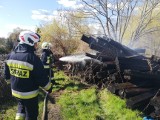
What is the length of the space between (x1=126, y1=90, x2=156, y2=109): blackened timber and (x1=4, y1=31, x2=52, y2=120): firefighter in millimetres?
2923

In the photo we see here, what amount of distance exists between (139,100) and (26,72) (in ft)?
12.1

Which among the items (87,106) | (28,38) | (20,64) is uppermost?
(28,38)

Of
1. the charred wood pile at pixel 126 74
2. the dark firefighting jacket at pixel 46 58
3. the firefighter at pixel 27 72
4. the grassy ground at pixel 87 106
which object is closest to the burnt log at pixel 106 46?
the charred wood pile at pixel 126 74

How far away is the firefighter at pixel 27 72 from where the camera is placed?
17.2 feet

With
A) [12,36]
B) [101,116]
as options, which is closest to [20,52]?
[101,116]

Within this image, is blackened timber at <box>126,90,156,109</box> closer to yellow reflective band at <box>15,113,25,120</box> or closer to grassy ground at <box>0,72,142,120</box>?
grassy ground at <box>0,72,142,120</box>

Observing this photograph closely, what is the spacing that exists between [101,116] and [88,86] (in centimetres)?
362

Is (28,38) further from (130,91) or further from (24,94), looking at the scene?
(130,91)

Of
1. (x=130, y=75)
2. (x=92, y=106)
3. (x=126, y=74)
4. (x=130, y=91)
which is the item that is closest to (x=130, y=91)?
(x=130, y=91)

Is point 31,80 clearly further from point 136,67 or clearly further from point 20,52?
point 136,67

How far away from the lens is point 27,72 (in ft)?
17.4

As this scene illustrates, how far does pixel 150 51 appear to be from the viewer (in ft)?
102

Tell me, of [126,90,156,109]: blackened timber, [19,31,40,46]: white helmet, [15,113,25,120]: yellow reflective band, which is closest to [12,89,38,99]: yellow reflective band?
[15,113,25,120]: yellow reflective band

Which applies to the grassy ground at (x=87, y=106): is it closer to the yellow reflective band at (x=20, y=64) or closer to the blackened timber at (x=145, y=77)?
the blackened timber at (x=145, y=77)
